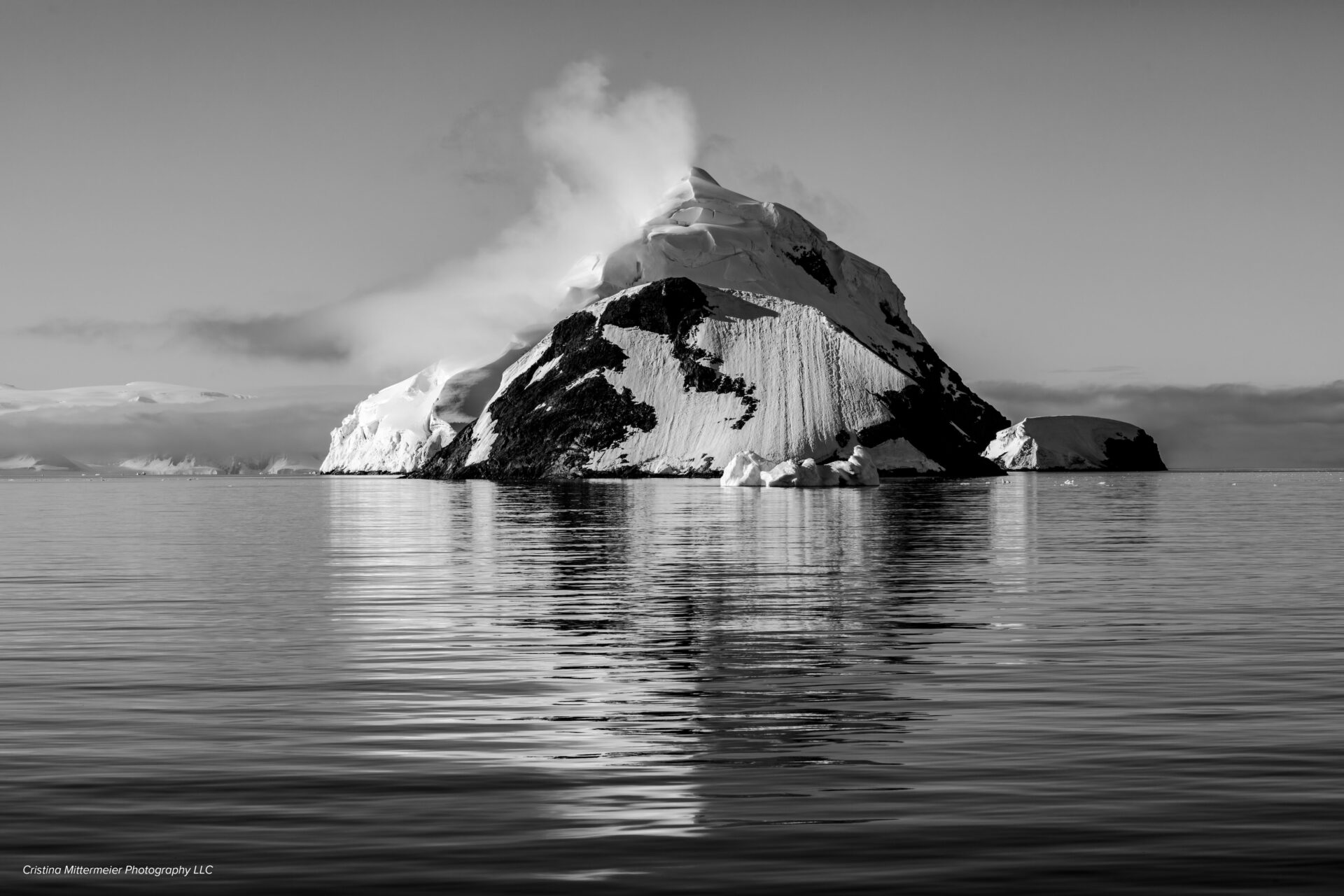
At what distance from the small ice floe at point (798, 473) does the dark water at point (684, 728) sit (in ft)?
396

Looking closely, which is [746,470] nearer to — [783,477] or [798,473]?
[783,477]

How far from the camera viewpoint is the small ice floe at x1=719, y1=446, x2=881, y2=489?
6393 inches

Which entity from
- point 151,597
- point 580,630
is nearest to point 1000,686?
point 580,630

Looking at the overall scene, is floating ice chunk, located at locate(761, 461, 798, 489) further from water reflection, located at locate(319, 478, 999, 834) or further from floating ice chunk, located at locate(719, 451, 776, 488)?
water reflection, located at locate(319, 478, 999, 834)

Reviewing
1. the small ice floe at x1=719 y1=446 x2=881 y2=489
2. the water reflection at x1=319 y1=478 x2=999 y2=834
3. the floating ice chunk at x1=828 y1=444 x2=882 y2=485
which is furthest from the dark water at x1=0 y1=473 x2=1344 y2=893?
the floating ice chunk at x1=828 y1=444 x2=882 y2=485

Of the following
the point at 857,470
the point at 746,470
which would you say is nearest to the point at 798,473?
the point at 746,470

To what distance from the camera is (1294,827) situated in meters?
11.5

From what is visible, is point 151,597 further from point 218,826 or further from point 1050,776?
point 1050,776

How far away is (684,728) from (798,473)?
481ft

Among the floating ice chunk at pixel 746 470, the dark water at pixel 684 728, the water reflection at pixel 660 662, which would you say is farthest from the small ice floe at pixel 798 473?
the dark water at pixel 684 728

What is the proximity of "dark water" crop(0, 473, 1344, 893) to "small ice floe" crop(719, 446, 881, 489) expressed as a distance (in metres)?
121

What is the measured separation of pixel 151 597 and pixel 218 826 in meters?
23.9

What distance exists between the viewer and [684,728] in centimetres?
1623

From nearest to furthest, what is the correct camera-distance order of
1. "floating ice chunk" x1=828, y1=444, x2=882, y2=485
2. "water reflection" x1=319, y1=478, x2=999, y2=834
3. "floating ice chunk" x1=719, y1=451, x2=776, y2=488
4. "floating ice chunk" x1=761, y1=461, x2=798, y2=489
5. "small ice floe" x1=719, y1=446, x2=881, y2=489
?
"water reflection" x1=319, y1=478, x2=999, y2=834 < "floating ice chunk" x1=761, y1=461, x2=798, y2=489 < "small ice floe" x1=719, y1=446, x2=881, y2=489 < "floating ice chunk" x1=719, y1=451, x2=776, y2=488 < "floating ice chunk" x1=828, y1=444, x2=882, y2=485
